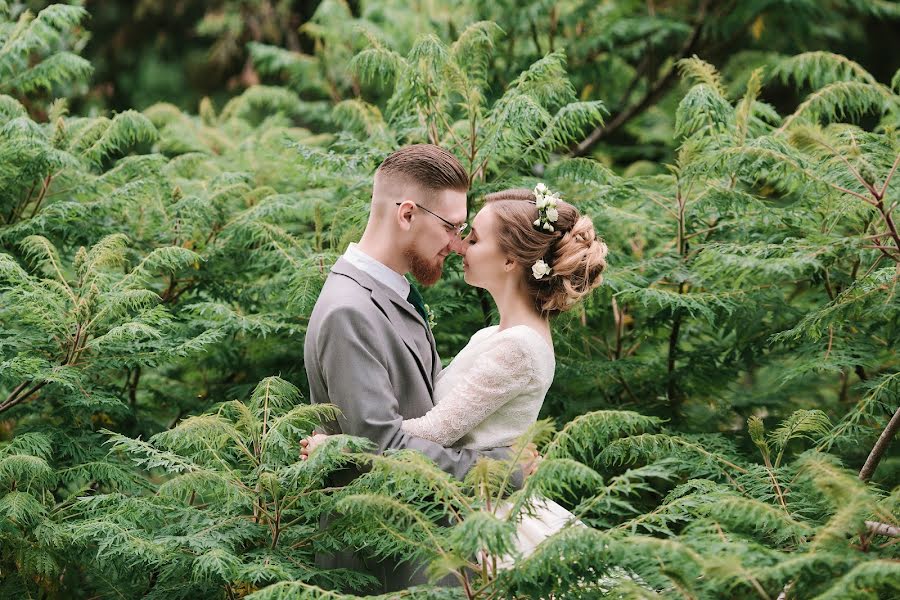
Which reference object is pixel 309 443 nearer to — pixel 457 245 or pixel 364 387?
Result: pixel 364 387

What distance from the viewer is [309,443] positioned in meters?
3.00

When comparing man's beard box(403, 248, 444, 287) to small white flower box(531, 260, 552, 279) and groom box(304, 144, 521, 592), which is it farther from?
small white flower box(531, 260, 552, 279)

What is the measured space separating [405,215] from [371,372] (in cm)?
65

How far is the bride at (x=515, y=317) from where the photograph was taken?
10.6 ft

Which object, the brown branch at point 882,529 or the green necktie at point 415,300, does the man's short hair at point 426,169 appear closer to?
the green necktie at point 415,300

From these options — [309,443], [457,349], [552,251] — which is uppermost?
[552,251]

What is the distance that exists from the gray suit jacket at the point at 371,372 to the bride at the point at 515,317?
11 centimetres

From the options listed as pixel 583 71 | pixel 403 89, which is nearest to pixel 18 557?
pixel 403 89

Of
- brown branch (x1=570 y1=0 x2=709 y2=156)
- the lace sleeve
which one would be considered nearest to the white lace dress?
the lace sleeve

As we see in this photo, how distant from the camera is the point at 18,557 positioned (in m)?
3.24

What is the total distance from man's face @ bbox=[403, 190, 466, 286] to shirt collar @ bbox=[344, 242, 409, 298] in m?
0.09

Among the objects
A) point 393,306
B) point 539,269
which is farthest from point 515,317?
point 393,306

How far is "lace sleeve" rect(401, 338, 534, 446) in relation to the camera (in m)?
3.20

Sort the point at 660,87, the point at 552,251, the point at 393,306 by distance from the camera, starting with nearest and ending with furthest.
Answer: the point at 393,306 < the point at 552,251 < the point at 660,87
